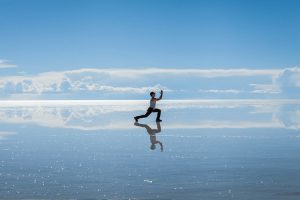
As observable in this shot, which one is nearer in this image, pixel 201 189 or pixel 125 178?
pixel 201 189

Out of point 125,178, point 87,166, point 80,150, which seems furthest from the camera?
point 80,150

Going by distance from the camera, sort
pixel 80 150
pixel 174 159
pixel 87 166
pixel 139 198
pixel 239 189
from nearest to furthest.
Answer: pixel 139 198 → pixel 239 189 → pixel 87 166 → pixel 174 159 → pixel 80 150

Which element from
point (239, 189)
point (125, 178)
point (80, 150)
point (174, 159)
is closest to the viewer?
point (239, 189)

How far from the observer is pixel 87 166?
1263cm

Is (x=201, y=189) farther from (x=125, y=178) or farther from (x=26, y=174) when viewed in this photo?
(x=26, y=174)

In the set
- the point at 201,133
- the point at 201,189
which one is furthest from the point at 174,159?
the point at 201,133

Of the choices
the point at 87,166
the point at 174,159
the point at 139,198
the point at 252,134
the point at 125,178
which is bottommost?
the point at 139,198

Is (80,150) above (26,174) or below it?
above

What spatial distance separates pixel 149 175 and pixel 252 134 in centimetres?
1186

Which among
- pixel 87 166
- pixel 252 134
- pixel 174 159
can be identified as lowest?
pixel 87 166

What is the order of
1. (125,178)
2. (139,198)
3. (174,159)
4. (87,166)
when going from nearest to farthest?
1. (139,198)
2. (125,178)
3. (87,166)
4. (174,159)

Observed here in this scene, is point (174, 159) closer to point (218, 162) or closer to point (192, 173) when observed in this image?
point (218, 162)

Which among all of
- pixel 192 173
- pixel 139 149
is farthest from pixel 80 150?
pixel 192 173

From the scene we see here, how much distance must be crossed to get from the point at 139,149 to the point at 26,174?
17.5 ft
